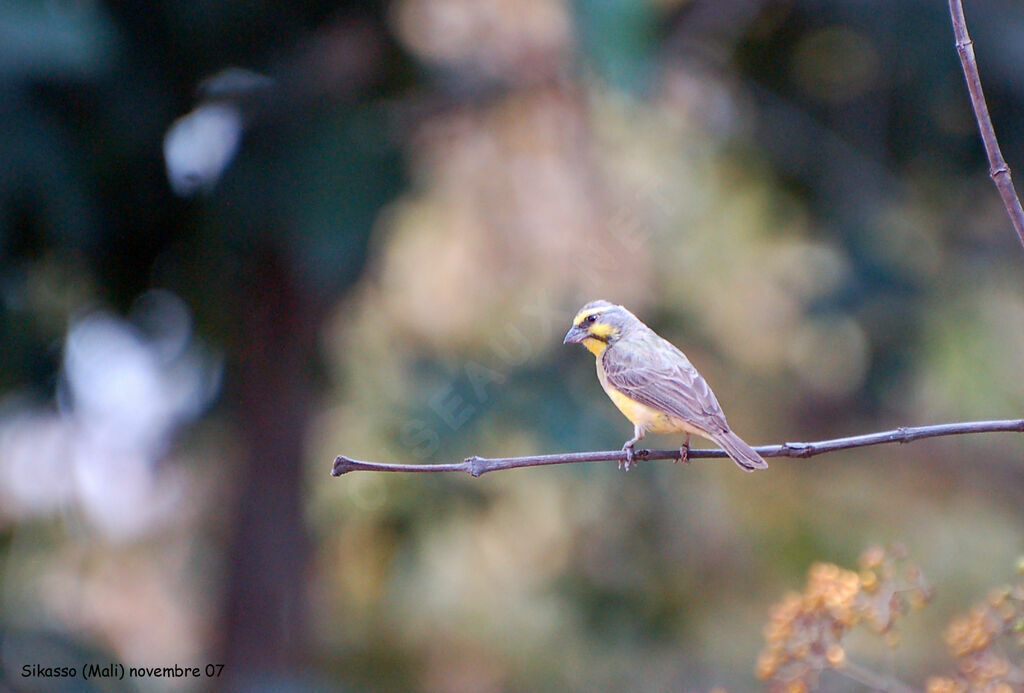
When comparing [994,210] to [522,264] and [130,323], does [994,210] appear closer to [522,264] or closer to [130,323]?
[522,264]

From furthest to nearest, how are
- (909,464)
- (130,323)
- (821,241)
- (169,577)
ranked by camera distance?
1. (909,464)
2. (169,577)
3. (821,241)
4. (130,323)

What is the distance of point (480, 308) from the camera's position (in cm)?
721

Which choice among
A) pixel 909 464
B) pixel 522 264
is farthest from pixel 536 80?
pixel 909 464

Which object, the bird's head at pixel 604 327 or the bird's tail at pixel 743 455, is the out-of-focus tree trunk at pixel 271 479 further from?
the bird's tail at pixel 743 455

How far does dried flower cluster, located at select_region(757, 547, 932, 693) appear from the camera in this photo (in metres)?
2.44

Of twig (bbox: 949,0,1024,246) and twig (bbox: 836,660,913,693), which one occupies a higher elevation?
twig (bbox: 949,0,1024,246)

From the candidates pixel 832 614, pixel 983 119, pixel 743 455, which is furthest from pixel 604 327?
pixel 983 119

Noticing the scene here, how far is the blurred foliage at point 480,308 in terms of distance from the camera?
593 centimetres

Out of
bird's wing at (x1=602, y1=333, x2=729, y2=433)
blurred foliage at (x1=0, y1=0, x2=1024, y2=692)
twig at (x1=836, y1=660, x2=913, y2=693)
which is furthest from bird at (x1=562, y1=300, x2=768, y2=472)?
blurred foliage at (x1=0, y1=0, x2=1024, y2=692)

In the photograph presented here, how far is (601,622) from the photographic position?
280 inches

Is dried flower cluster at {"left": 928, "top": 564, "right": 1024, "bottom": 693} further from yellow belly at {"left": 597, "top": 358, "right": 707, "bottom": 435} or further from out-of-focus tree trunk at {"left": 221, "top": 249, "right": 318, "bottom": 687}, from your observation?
out-of-focus tree trunk at {"left": 221, "top": 249, "right": 318, "bottom": 687}

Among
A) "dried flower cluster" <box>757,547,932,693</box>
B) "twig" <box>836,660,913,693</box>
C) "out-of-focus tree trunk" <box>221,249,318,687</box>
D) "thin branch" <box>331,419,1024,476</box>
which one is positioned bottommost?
"twig" <box>836,660,913,693</box>

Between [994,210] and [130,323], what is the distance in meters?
5.73

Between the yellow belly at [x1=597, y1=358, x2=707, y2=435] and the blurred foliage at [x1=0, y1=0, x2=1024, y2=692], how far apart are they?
2131mm
